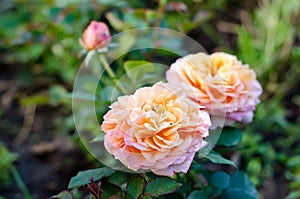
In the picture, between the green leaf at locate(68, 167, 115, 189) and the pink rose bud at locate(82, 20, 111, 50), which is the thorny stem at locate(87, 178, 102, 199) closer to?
the green leaf at locate(68, 167, 115, 189)

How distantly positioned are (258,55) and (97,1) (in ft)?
2.52

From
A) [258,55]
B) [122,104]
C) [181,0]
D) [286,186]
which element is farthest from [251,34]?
[122,104]

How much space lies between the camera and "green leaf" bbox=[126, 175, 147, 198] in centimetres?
84

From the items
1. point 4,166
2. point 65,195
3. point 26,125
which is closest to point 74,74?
point 26,125

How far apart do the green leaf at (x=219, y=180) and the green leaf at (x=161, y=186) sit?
0.18m

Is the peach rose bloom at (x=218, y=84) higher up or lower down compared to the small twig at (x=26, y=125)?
higher up

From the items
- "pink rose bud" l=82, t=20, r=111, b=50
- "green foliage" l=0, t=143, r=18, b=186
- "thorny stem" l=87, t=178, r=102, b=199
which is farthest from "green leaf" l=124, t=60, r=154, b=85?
"green foliage" l=0, t=143, r=18, b=186

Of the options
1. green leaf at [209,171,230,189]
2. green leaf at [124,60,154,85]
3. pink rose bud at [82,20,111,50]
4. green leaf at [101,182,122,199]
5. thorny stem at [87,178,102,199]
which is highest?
pink rose bud at [82,20,111,50]

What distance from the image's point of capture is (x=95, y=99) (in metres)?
1.14

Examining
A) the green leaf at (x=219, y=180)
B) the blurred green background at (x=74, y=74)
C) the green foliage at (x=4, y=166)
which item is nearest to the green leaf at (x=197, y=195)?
the green leaf at (x=219, y=180)

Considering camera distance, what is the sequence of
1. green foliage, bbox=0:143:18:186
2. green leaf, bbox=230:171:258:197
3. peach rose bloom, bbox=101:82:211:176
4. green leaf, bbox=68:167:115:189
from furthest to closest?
green foliage, bbox=0:143:18:186
green leaf, bbox=230:171:258:197
green leaf, bbox=68:167:115:189
peach rose bloom, bbox=101:82:211:176

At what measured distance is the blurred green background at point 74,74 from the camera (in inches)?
61.5

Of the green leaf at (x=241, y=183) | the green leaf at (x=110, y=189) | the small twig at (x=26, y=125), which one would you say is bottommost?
the small twig at (x=26, y=125)

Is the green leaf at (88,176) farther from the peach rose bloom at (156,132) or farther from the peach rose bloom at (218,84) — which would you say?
the peach rose bloom at (218,84)
